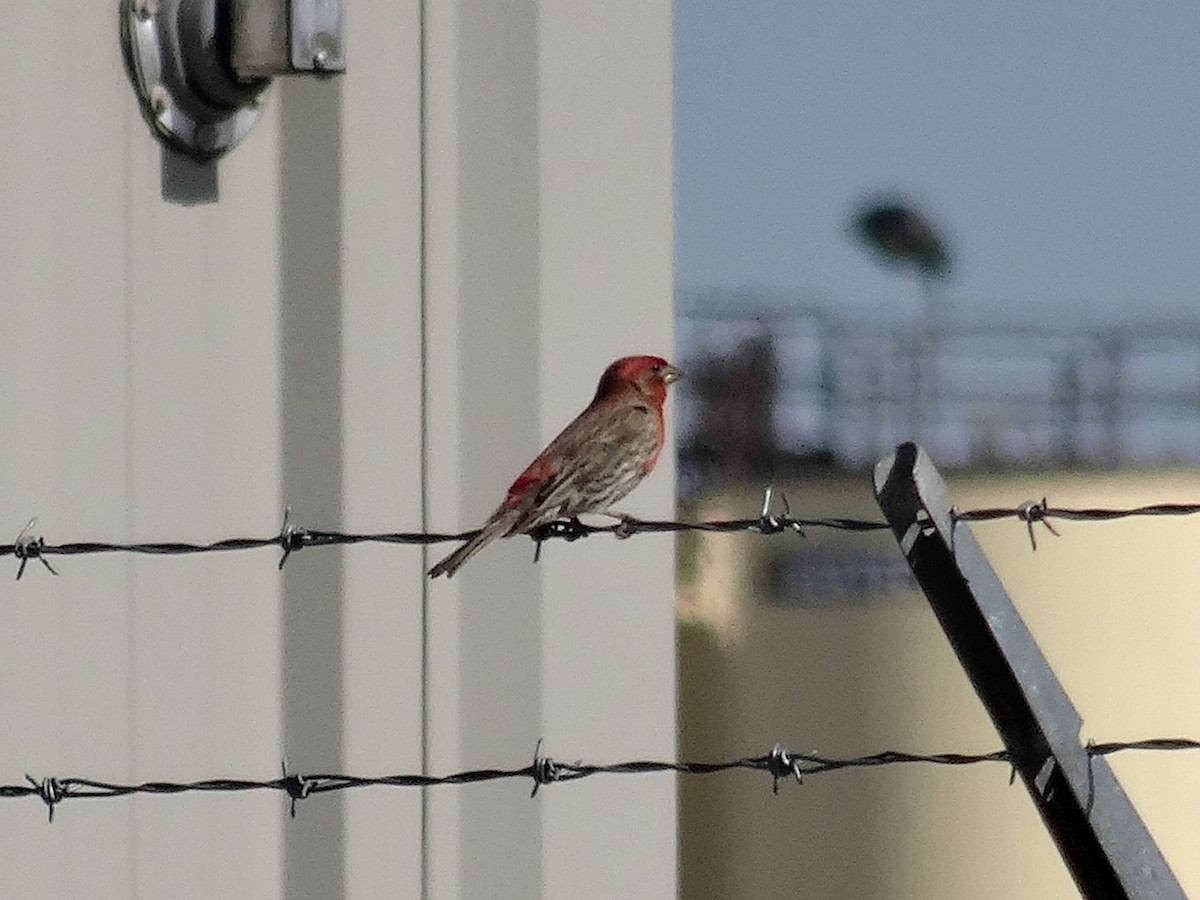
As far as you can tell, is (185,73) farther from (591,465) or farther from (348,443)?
(591,465)

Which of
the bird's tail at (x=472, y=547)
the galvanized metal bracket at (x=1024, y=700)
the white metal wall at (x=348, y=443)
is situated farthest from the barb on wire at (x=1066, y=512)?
the white metal wall at (x=348, y=443)

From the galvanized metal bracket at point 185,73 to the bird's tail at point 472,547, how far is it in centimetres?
106

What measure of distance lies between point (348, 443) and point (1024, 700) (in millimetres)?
2703

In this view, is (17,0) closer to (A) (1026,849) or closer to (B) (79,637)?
(B) (79,637)

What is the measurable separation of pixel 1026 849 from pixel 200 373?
3.03 meters

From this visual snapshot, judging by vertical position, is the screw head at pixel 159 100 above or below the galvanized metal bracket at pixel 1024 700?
above

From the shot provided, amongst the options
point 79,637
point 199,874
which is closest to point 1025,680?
point 79,637

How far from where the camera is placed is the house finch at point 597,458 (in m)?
4.70

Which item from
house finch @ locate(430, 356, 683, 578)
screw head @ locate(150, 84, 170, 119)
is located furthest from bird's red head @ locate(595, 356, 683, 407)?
screw head @ locate(150, 84, 170, 119)

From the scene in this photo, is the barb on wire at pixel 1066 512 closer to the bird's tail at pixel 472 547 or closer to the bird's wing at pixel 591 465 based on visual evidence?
the bird's tail at pixel 472 547

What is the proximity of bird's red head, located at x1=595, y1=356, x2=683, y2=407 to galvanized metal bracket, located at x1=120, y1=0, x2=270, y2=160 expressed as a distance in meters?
1.09

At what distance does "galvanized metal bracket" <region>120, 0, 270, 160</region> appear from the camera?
14.7 ft

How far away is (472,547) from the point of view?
4.52 metres

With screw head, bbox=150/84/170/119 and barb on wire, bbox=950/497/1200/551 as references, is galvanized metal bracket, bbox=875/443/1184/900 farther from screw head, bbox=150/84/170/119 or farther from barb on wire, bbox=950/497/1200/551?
screw head, bbox=150/84/170/119
